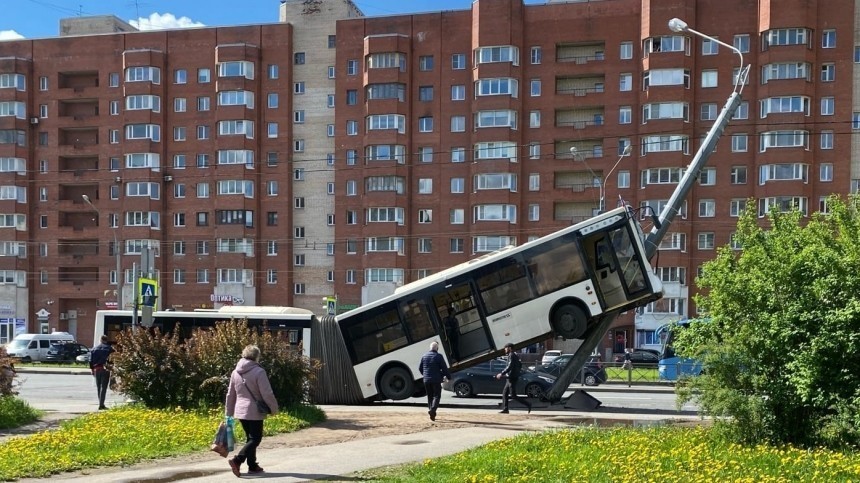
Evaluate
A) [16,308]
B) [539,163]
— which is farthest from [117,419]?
[16,308]

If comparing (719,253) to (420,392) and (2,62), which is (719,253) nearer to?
(420,392)

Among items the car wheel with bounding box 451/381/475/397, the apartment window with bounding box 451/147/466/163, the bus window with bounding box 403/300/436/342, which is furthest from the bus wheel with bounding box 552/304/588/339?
the apartment window with bounding box 451/147/466/163

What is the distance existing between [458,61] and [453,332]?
47.4 metres

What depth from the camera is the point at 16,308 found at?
73.9m

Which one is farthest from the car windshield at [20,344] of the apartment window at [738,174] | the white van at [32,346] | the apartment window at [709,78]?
the apartment window at [709,78]

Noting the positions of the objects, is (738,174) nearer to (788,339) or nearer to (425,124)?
(425,124)

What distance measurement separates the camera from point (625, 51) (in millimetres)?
63969

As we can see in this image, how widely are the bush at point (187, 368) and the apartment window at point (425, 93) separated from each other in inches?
2020

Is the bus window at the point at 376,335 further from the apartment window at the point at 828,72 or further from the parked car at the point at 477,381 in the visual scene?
the apartment window at the point at 828,72

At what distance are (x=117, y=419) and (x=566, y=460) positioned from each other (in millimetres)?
9306

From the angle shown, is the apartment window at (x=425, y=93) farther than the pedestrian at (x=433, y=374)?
Yes

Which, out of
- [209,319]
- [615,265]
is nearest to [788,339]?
[615,265]

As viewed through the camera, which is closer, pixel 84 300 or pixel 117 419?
pixel 117 419

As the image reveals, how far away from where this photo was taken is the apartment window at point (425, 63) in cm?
6775
